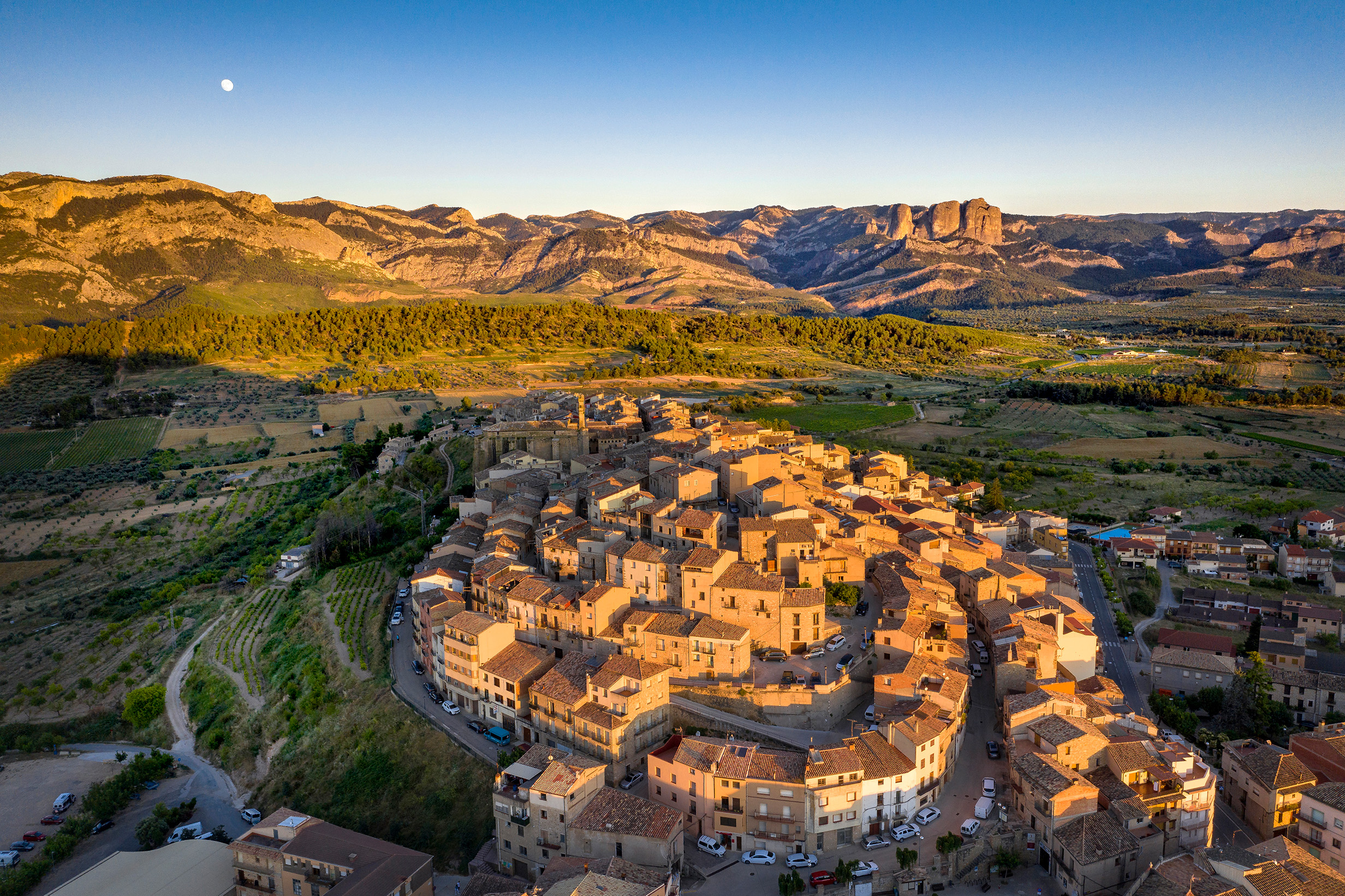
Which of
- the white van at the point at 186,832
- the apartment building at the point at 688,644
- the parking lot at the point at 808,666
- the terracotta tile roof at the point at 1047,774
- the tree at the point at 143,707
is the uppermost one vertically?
the apartment building at the point at 688,644

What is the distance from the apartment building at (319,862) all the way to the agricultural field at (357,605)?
8.13 metres

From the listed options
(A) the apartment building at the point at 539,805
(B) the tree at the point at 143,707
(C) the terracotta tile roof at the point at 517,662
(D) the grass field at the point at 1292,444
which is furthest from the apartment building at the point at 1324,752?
(D) the grass field at the point at 1292,444

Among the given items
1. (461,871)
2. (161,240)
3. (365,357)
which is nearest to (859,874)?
(461,871)

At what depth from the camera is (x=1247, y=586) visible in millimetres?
39062

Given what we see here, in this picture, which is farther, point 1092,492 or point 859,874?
point 1092,492

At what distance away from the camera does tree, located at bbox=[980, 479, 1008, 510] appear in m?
47.5

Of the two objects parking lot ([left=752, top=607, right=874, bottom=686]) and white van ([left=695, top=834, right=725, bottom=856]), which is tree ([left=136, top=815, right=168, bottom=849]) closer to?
white van ([left=695, top=834, right=725, bottom=856])

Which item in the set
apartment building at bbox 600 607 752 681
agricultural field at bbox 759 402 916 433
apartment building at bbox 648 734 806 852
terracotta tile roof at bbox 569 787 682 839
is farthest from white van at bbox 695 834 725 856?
agricultural field at bbox 759 402 916 433

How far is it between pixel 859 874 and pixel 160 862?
17358 mm

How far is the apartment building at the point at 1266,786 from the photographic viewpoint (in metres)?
21.5

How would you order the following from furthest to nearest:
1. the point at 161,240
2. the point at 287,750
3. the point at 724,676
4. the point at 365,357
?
1. the point at 161,240
2. the point at 365,357
3. the point at 287,750
4. the point at 724,676

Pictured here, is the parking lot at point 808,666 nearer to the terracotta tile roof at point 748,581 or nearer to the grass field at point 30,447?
the terracotta tile roof at point 748,581

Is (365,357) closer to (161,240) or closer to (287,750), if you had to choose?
(287,750)

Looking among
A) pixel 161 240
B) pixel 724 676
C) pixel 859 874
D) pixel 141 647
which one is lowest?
pixel 141 647
